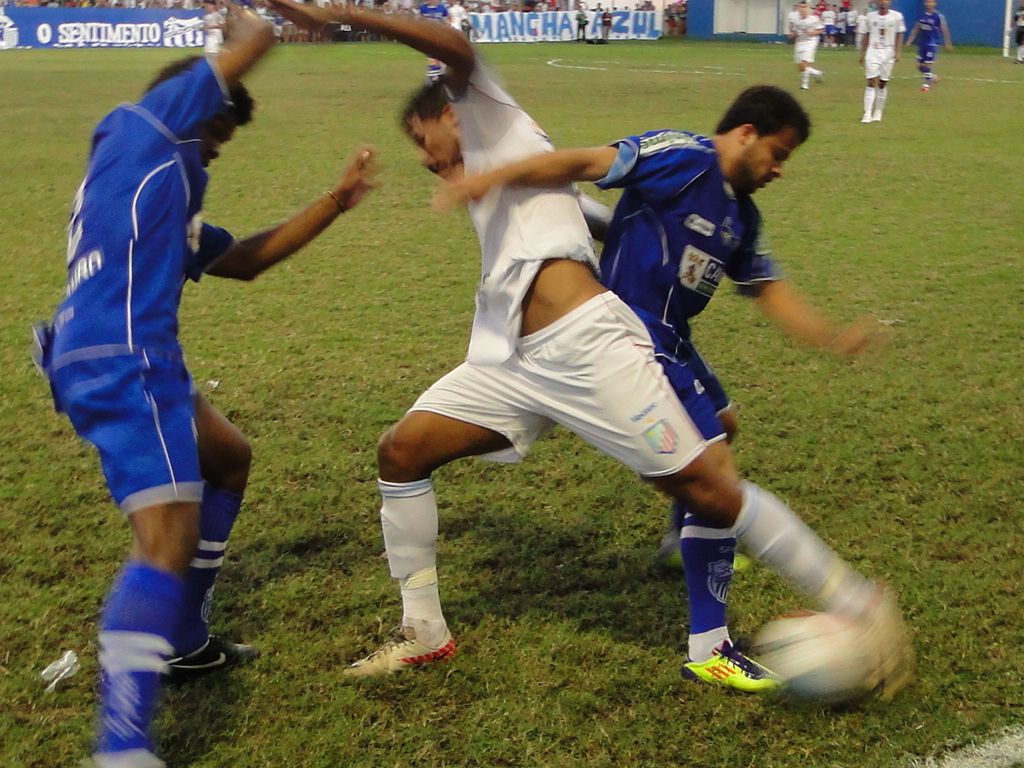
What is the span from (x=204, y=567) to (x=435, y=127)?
1.58 m

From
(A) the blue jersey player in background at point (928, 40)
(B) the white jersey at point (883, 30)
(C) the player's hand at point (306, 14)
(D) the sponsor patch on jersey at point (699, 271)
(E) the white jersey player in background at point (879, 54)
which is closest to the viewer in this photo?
(C) the player's hand at point (306, 14)

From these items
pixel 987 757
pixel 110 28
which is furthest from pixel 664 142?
pixel 110 28

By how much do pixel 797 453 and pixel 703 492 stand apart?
2.27 metres

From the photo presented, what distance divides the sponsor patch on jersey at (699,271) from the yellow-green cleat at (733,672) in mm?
1143

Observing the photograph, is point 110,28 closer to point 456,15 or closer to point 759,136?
point 456,15

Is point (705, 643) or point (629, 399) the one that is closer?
point (629, 399)

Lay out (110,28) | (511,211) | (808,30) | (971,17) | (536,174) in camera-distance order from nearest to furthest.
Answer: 1. (536,174)
2. (511,211)
3. (808,30)
4. (110,28)
5. (971,17)

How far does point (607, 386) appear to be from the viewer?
3.23 metres

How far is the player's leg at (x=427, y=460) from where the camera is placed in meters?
3.50

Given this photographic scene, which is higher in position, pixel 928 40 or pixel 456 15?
pixel 456 15

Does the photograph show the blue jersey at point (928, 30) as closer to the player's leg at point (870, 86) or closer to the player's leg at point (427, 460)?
the player's leg at point (870, 86)

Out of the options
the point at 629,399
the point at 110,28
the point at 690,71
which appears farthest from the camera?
the point at 110,28

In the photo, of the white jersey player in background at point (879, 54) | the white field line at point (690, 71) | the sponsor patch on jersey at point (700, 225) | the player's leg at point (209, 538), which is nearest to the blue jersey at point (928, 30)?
the white field line at point (690, 71)

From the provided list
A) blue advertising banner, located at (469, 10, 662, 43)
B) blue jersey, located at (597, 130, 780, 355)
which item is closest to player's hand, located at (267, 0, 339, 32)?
blue jersey, located at (597, 130, 780, 355)
